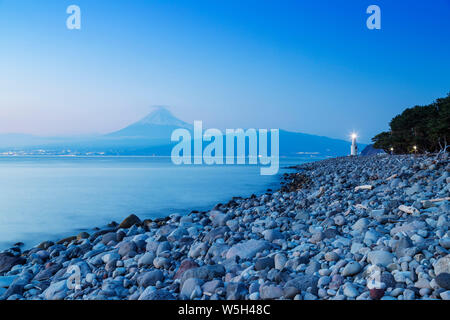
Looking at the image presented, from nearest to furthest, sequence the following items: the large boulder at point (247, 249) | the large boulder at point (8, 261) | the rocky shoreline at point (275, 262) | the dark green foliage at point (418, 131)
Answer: the rocky shoreline at point (275, 262)
the large boulder at point (247, 249)
the large boulder at point (8, 261)
the dark green foliage at point (418, 131)

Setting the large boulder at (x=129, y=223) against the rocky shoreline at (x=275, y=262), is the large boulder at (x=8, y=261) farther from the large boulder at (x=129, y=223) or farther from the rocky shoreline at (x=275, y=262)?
the large boulder at (x=129, y=223)

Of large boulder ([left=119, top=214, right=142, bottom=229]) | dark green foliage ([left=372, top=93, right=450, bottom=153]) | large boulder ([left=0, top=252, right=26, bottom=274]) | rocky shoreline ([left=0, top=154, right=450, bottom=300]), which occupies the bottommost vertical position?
large boulder ([left=0, top=252, right=26, bottom=274])

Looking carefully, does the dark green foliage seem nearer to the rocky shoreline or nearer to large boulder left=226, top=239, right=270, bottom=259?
the rocky shoreline

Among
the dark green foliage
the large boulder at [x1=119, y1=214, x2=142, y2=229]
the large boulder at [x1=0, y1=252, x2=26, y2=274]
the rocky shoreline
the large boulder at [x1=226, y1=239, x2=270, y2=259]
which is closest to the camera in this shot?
the rocky shoreline

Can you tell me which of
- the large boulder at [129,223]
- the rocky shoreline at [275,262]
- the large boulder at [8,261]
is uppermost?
the rocky shoreline at [275,262]

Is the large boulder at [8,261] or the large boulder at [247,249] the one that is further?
the large boulder at [8,261]

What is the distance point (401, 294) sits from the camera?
9.31 feet

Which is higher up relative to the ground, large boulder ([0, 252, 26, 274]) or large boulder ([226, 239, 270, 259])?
large boulder ([226, 239, 270, 259])

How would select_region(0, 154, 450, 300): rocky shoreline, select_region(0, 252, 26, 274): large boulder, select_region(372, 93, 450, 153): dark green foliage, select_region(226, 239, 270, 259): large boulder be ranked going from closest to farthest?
select_region(0, 154, 450, 300): rocky shoreline
select_region(226, 239, 270, 259): large boulder
select_region(0, 252, 26, 274): large boulder
select_region(372, 93, 450, 153): dark green foliage

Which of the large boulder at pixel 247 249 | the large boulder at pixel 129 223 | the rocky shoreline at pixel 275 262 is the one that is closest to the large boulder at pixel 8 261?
the rocky shoreline at pixel 275 262

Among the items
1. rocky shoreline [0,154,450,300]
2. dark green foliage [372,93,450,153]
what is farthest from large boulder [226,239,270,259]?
dark green foliage [372,93,450,153]

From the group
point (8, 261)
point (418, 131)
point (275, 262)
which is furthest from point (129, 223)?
point (418, 131)
